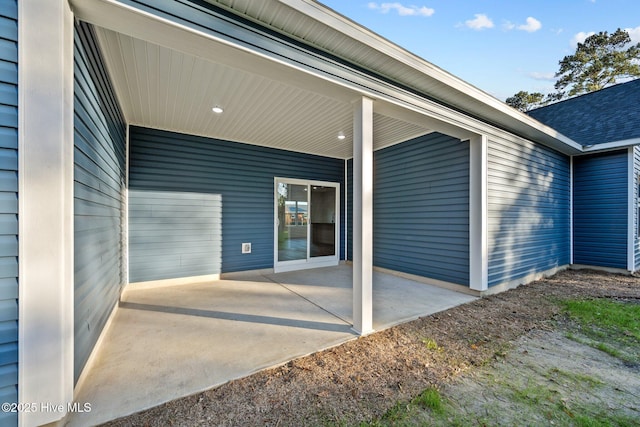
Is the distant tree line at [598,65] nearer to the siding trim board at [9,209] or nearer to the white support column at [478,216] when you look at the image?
the white support column at [478,216]

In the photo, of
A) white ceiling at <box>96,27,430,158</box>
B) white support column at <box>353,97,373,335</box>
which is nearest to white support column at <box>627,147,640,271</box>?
white ceiling at <box>96,27,430,158</box>

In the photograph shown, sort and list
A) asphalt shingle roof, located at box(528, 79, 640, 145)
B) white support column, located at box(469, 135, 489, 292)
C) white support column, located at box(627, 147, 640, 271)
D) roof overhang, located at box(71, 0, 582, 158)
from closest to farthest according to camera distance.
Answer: roof overhang, located at box(71, 0, 582, 158)
white support column, located at box(469, 135, 489, 292)
white support column, located at box(627, 147, 640, 271)
asphalt shingle roof, located at box(528, 79, 640, 145)

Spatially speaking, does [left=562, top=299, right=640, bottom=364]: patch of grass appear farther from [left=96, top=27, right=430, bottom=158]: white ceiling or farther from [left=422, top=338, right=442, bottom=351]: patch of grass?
[left=96, top=27, right=430, bottom=158]: white ceiling

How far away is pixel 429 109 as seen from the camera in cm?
311

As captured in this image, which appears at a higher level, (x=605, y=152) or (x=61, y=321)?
(x=605, y=152)

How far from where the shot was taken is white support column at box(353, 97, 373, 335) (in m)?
2.62

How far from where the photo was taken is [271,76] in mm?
2301

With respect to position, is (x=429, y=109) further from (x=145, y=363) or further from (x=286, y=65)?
(x=145, y=363)

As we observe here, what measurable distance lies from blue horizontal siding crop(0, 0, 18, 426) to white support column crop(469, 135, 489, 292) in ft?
15.8

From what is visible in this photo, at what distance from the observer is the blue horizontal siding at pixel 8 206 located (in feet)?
4.17

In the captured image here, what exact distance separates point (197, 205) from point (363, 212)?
3482 millimetres

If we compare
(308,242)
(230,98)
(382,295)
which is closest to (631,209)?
(382,295)

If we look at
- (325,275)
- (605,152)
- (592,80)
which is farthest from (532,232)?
(592,80)

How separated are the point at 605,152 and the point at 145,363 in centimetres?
909
